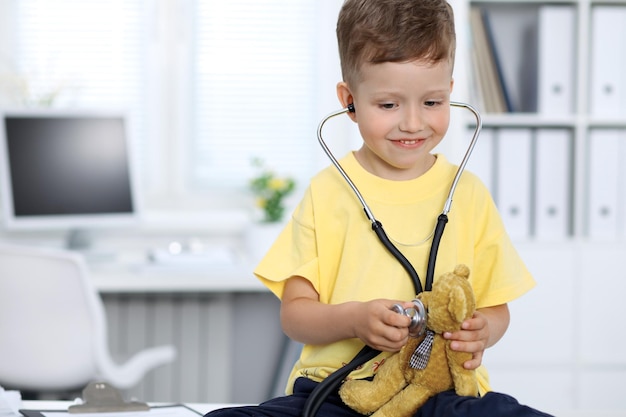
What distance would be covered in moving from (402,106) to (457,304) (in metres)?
0.28

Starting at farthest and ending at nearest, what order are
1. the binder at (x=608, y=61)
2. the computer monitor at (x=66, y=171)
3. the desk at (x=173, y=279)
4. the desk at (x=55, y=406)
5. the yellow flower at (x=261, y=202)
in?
1. the yellow flower at (x=261, y=202)
2. the computer monitor at (x=66, y=171)
3. the binder at (x=608, y=61)
4. the desk at (x=173, y=279)
5. the desk at (x=55, y=406)

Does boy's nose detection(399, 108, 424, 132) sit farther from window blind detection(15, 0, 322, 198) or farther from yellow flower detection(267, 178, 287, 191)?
window blind detection(15, 0, 322, 198)

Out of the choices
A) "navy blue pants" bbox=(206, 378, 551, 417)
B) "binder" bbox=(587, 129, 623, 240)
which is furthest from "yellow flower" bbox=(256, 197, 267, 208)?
"navy blue pants" bbox=(206, 378, 551, 417)

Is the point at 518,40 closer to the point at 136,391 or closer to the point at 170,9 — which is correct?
the point at 170,9

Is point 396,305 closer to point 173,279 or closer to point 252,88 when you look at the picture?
point 173,279

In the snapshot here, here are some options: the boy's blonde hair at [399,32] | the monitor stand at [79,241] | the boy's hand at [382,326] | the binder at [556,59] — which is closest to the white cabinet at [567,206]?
the binder at [556,59]

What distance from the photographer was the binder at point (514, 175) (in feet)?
9.11

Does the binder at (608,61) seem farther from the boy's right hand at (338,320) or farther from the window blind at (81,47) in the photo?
the boy's right hand at (338,320)

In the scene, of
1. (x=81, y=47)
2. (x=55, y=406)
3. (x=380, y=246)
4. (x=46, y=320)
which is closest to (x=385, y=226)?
(x=380, y=246)

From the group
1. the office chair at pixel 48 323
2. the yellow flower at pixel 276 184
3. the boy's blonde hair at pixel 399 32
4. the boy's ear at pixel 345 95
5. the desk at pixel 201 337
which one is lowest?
the desk at pixel 201 337

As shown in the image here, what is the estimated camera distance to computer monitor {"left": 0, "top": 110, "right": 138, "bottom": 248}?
9.52 feet

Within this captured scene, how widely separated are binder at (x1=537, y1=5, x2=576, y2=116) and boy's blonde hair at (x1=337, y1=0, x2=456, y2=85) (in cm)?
176

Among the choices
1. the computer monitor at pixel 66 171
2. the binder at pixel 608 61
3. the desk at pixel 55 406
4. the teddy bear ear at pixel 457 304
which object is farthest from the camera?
the computer monitor at pixel 66 171

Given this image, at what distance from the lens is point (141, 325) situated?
336 cm
